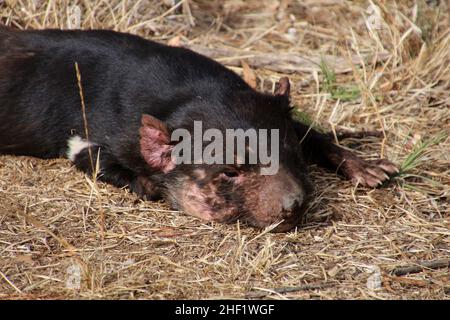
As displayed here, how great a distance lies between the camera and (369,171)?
4.10m

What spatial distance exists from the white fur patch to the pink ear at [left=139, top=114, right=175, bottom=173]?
0.46 m

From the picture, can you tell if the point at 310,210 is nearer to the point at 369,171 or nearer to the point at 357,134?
the point at 369,171

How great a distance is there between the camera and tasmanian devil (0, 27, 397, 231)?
11.8 feet

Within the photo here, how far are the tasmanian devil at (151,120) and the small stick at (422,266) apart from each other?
539 millimetres

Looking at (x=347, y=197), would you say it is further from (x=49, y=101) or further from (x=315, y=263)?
(x=49, y=101)

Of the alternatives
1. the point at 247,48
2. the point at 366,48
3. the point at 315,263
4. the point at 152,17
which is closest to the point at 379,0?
the point at 366,48

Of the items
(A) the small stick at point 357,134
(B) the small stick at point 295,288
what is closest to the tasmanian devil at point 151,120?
(A) the small stick at point 357,134

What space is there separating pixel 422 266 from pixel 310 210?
71 centimetres

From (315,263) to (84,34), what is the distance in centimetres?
198

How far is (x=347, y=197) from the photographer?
3992mm

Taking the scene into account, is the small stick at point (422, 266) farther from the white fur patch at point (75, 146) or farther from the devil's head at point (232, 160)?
the white fur patch at point (75, 146)

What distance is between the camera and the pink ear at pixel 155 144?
12.1ft

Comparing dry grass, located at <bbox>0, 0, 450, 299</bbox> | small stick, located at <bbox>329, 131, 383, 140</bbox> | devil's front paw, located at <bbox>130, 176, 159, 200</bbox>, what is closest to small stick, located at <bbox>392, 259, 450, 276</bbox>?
dry grass, located at <bbox>0, 0, 450, 299</bbox>

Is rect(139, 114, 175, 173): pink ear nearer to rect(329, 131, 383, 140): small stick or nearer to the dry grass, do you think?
the dry grass
